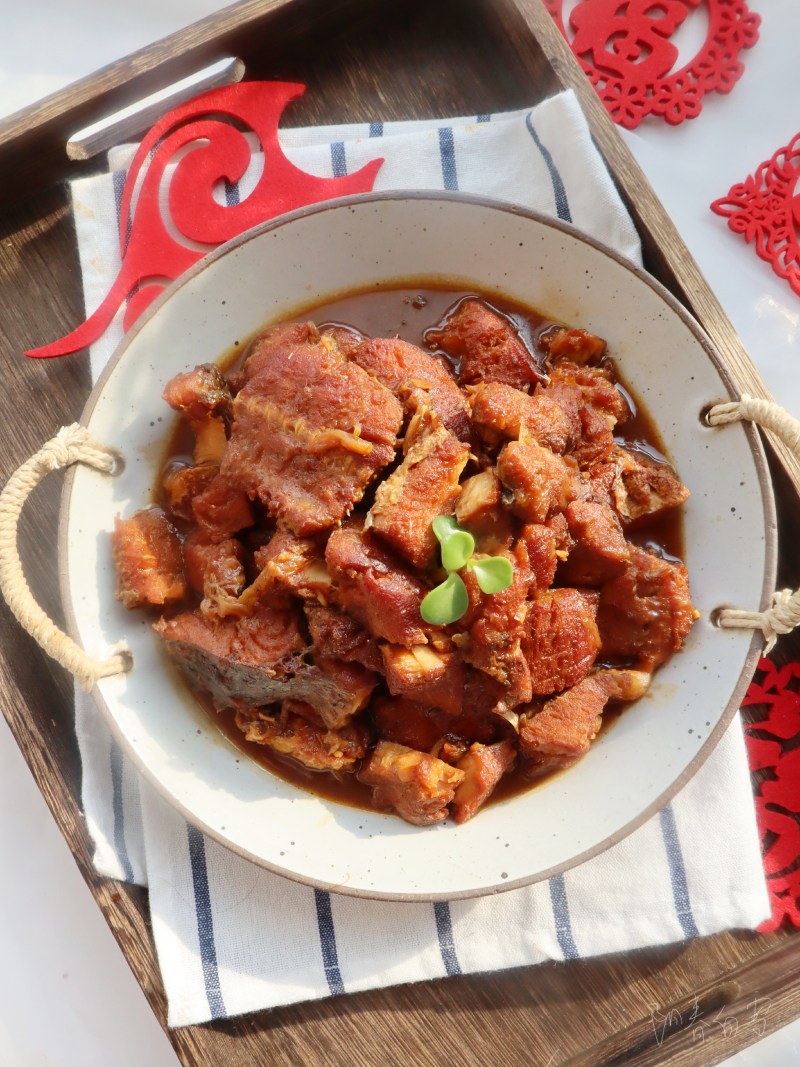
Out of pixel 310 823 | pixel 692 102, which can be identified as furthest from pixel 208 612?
pixel 692 102

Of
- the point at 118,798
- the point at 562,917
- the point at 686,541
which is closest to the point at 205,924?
the point at 118,798

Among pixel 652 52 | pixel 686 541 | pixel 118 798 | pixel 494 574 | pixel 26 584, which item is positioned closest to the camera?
pixel 494 574

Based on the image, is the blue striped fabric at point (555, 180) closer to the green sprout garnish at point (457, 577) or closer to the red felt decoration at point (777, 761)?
the green sprout garnish at point (457, 577)

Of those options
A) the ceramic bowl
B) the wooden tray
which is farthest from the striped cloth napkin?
the ceramic bowl

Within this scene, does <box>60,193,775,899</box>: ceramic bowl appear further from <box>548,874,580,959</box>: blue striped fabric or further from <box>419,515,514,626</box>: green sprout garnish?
<box>419,515,514,626</box>: green sprout garnish

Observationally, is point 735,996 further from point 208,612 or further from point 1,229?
point 1,229

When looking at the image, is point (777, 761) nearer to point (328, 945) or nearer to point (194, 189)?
point (328, 945)
